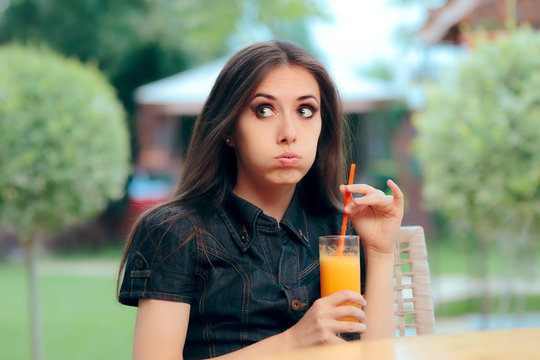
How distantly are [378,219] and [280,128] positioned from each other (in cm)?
39

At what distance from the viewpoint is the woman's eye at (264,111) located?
167cm

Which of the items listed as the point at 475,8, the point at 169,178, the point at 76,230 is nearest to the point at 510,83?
the point at 475,8

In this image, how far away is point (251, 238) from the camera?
1.69 metres

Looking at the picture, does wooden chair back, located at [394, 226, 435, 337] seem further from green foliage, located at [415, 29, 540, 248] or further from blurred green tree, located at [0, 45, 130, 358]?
blurred green tree, located at [0, 45, 130, 358]

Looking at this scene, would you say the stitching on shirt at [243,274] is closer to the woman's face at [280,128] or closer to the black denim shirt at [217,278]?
the black denim shirt at [217,278]

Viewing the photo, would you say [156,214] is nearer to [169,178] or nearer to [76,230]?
[169,178]

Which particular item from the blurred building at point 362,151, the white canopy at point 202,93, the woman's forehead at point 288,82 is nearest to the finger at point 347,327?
the woman's forehead at point 288,82

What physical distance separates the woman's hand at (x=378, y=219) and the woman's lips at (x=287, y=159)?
7.6 inches

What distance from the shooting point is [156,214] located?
165 centimetres

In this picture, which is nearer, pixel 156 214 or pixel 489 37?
pixel 156 214

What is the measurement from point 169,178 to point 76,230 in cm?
283

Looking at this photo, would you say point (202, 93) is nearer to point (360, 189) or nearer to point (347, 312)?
point (360, 189)

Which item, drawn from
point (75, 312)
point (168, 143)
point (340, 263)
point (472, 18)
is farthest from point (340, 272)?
point (168, 143)

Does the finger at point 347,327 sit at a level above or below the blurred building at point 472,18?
below
